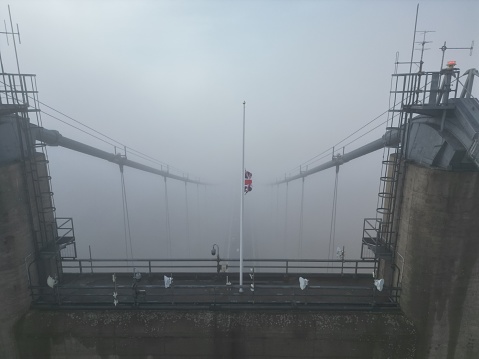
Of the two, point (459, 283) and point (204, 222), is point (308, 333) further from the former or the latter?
point (204, 222)

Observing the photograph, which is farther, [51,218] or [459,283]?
[51,218]

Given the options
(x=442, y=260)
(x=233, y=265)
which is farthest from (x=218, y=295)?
(x=233, y=265)

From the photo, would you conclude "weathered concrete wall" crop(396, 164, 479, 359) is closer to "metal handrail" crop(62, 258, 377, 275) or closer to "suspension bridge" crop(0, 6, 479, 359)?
"suspension bridge" crop(0, 6, 479, 359)

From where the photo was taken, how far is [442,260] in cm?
915

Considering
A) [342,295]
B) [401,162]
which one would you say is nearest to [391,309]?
[342,295]

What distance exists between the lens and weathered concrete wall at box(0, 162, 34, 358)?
9477 mm

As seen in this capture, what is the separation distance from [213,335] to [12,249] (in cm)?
754

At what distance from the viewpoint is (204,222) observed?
58906mm

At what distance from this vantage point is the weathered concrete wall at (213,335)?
9.98 m

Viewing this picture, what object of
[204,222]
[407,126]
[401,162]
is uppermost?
[407,126]

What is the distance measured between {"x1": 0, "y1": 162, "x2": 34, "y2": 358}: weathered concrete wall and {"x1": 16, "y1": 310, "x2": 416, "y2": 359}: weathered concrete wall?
0.47 meters

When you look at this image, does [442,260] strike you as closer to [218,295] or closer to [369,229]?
[369,229]

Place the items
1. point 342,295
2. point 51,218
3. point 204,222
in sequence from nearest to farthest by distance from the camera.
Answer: point 342,295 → point 51,218 → point 204,222

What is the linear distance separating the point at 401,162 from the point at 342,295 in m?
5.40
